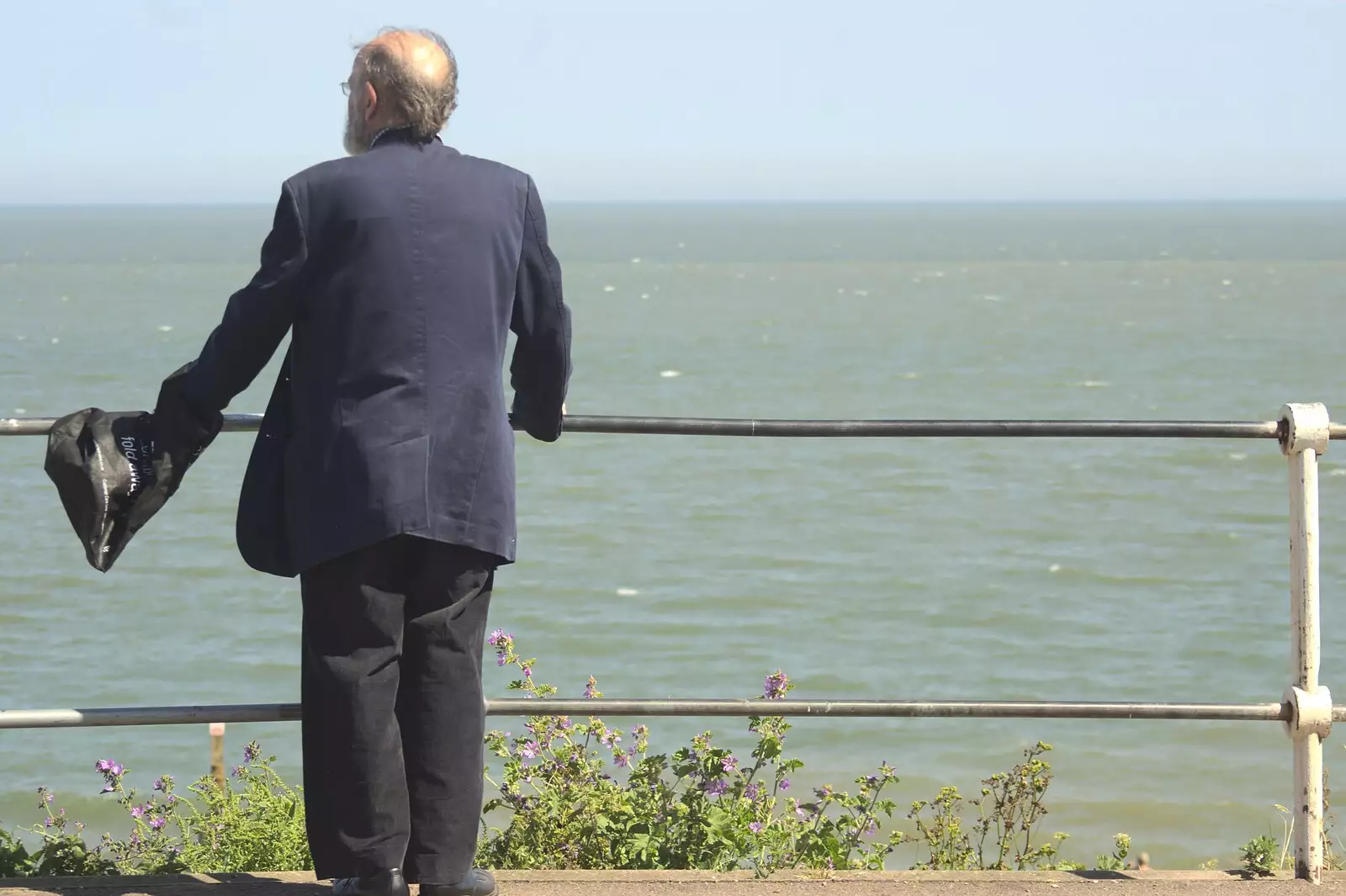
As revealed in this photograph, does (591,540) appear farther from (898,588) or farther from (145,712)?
(145,712)

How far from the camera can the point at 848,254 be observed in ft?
440

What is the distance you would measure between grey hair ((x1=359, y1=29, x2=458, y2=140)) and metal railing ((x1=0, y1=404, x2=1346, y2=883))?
67 cm

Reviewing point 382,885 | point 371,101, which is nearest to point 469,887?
point 382,885

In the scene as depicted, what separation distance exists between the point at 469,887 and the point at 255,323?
1.14 metres

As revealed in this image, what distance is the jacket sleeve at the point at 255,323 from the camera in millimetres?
2850

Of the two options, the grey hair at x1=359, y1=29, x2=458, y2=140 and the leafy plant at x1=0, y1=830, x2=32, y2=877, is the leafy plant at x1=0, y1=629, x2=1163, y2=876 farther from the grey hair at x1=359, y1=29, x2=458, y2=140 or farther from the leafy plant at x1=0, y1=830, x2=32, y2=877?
the grey hair at x1=359, y1=29, x2=458, y2=140

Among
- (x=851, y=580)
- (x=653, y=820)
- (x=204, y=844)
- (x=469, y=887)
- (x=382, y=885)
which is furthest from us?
(x=851, y=580)

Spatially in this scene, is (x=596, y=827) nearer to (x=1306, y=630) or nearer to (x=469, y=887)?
(x=469, y=887)

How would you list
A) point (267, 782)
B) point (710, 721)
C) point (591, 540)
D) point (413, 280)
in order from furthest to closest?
point (591, 540) < point (710, 721) < point (267, 782) < point (413, 280)

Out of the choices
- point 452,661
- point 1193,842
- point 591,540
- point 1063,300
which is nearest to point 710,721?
point 1193,842

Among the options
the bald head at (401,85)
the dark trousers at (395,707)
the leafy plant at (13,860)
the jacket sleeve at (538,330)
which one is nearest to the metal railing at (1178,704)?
the jacket sleeve at (538,330)

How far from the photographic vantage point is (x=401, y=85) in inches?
115

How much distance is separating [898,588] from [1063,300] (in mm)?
55368

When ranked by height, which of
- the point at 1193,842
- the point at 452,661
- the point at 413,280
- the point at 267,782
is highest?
the point at 413,280
